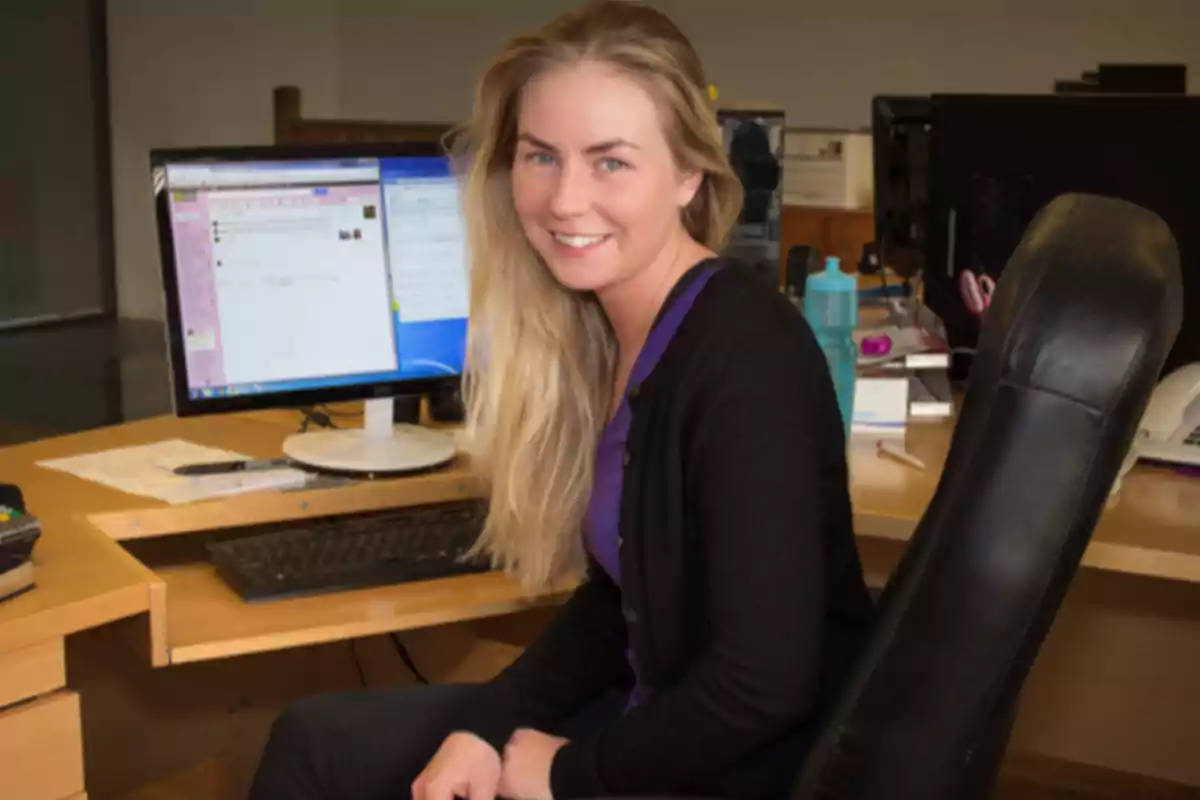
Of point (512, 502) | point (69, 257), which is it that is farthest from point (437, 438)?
point (69, 257)

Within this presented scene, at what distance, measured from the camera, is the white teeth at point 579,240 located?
4.48 ft

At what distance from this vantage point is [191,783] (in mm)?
2246

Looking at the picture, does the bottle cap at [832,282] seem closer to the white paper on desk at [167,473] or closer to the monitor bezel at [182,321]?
the monitor bezel at [182,321]

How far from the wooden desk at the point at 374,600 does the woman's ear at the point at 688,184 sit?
0.40 meters

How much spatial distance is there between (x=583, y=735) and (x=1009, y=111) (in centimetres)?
119

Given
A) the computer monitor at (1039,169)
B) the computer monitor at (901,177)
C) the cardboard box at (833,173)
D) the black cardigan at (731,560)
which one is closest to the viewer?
the black cardigan at (731,560)

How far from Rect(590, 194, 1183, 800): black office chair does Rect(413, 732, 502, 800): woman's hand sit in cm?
53

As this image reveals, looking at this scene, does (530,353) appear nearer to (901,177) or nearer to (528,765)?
(528,765)

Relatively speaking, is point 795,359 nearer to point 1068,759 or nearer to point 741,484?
point 741,484

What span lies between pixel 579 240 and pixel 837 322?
0.69m

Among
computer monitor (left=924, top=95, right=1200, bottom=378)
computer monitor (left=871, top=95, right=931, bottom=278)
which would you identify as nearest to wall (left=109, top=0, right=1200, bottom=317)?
computer monitor (left=871, top=95, right=931, bottom=278)

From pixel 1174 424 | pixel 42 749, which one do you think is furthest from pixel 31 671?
pixel 1174 424

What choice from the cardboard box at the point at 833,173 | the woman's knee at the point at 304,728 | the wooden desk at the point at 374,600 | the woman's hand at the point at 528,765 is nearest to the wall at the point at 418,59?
the cardboard box at the point at 833,173

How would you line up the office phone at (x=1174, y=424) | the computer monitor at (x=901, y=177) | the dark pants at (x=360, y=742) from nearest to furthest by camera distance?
the dark pants at (x=360, y=742), the office phone at (x=1174, y=424), the computer monitor at (x=901, y=177)
